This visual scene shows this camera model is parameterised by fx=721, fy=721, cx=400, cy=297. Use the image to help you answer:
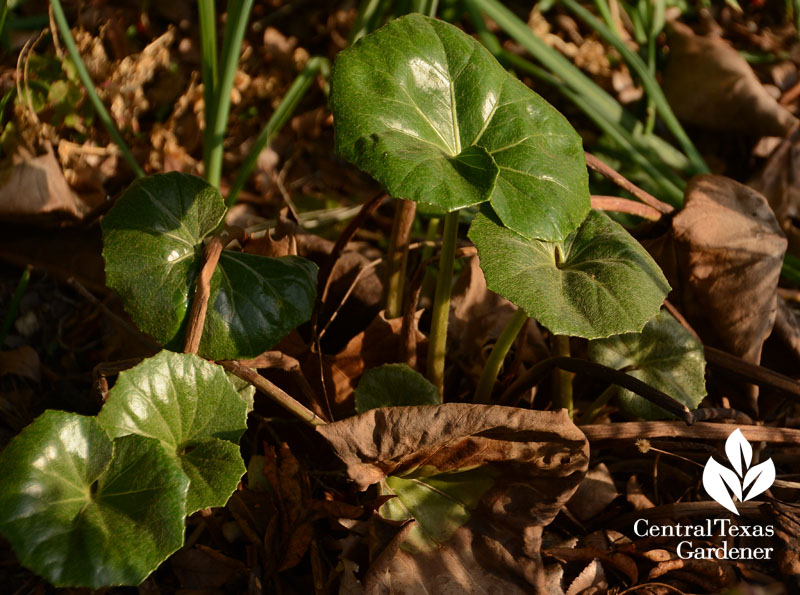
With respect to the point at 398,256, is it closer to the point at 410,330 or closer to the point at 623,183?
the point at 410,330

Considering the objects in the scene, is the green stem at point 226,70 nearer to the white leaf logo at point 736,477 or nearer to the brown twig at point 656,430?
the brown twig at point 656,430

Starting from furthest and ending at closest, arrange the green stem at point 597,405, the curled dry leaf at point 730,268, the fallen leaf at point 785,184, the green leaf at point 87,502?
the fallen leaf at point 785,184, the curled dry leaf at point 730,268, the green stem at point 597,405, the green leaf at point 87,502

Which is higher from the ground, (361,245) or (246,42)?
(246,42)

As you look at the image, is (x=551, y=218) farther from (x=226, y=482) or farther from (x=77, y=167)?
(x=77, y=167)

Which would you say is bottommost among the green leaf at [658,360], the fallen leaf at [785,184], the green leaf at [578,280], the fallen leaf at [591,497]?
the fallen leaf at [591,497]

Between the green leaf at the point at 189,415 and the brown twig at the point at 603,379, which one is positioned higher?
the brown twig at the point at 603,379

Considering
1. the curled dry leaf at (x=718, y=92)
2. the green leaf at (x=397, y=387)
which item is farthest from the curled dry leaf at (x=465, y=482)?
the curled dry leaf at (x=718, y=92)

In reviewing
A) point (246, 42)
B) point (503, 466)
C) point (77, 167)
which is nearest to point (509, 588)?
point (503, 466)
